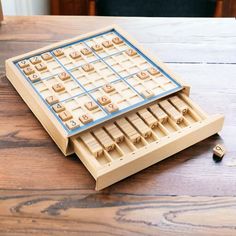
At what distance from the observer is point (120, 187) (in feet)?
2.80

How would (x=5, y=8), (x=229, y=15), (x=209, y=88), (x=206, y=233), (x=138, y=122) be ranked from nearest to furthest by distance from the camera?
(x=206, y=233), (x=138, y=122), (x=209, y=88), (x=5, y=8), (x=229, y=15)

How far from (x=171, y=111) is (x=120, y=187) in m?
0.18

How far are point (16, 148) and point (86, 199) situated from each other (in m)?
0.18

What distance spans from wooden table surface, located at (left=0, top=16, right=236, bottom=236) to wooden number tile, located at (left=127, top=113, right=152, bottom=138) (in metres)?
0.06

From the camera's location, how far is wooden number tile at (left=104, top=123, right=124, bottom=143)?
0.88 m

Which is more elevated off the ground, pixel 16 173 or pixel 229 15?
pixel 16 173

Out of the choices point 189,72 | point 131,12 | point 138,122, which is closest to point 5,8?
point 131,12

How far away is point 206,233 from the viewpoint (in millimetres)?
778

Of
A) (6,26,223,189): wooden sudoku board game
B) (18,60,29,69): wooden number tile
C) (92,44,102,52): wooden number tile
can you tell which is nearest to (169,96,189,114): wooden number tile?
(6,26,223,189): wooden sudoku board game

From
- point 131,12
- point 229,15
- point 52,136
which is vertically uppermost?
point 52,136

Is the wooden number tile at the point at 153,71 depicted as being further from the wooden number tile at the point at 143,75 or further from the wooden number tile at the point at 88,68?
the wooden number tile at the point at 88,68

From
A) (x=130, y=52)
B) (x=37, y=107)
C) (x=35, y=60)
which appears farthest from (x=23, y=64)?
(x=130, y=52)

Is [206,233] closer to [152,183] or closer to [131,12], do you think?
[152,183]

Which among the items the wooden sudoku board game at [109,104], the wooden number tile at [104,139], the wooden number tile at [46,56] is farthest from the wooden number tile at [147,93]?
the wooden number tile at [46,56]
